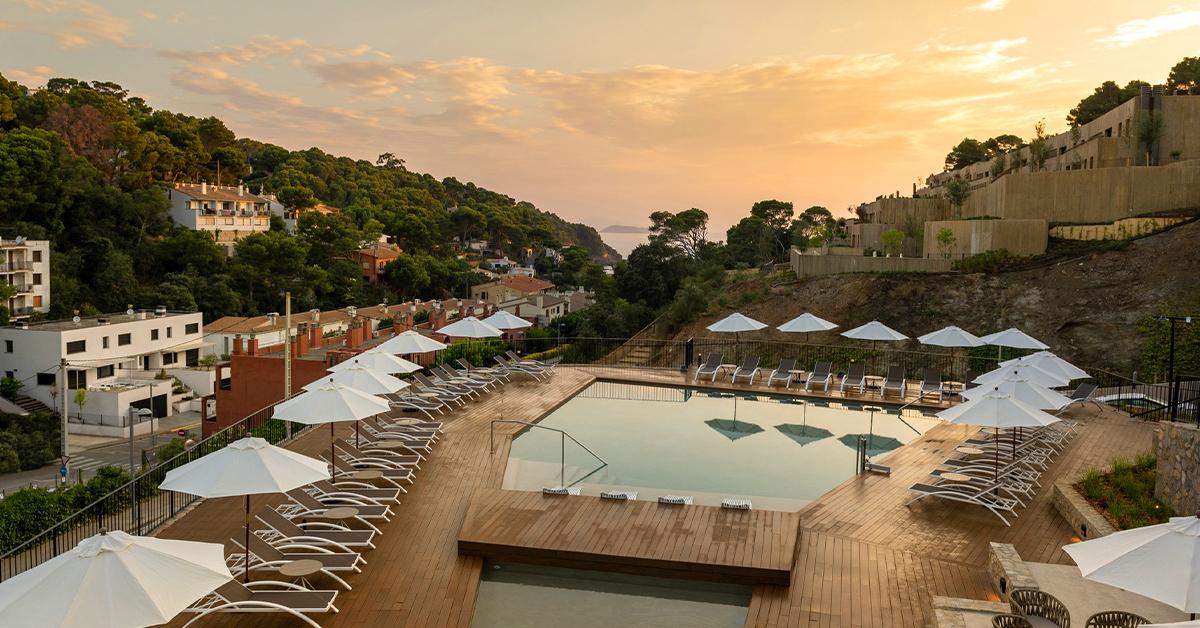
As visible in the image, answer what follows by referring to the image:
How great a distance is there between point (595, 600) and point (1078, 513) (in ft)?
18.1

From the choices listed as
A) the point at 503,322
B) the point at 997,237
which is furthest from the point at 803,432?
the point at 997,237

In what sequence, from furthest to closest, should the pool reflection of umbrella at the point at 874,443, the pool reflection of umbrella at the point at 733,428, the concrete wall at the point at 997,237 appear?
1. the concrete wall at the point at 997,237
2. the pool reflection of umbrella at the point at 733,428
3. the pool reflection of umbrella at the point at 874,443

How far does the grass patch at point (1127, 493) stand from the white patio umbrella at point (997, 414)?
889mm

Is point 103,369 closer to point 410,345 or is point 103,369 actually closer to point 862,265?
point 410,345

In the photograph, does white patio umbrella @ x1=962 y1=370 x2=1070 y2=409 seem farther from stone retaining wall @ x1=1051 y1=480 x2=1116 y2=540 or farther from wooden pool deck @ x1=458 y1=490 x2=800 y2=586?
wooden pool deck @ x1=458 y1=490 x2=800 y2=586

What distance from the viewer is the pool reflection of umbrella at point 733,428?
13555 mm

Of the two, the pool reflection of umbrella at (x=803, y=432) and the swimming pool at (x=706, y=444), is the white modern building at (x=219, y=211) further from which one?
the pool reflection of umbrella at (x=803, y=432)

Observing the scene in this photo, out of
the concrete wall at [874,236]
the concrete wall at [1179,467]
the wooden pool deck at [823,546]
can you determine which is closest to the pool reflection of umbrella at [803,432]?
the wooden pool deck at [823,546]

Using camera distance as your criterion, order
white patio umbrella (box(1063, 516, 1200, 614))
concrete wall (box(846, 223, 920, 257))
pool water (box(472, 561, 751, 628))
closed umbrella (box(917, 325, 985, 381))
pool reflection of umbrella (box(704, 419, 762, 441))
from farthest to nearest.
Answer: concrete wall (box(846, 223, 920, 257)) < closed umbrella (box(917, 325, 985, 381)) < pool reflection of umbrella (box(704, 419, 762, 441)) < pool water (box(472, 561, 751, 628)) < white patio umbrella (box(1063, 516, 1200, 614))

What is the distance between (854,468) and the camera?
11633mm

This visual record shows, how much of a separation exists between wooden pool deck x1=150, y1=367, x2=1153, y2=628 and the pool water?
0.24 meters

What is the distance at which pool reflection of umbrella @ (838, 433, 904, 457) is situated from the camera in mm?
12969

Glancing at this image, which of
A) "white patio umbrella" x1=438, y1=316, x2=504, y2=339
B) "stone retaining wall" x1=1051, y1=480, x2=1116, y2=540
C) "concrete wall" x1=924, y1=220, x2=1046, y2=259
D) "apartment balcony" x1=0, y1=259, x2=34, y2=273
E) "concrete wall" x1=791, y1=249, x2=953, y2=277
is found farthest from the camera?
"apartment balcony" x1=0, y1=259, x2=34, y2=273

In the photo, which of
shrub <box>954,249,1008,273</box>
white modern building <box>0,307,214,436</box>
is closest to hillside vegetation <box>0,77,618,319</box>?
white modern building <box>0,307,214,436</box>
